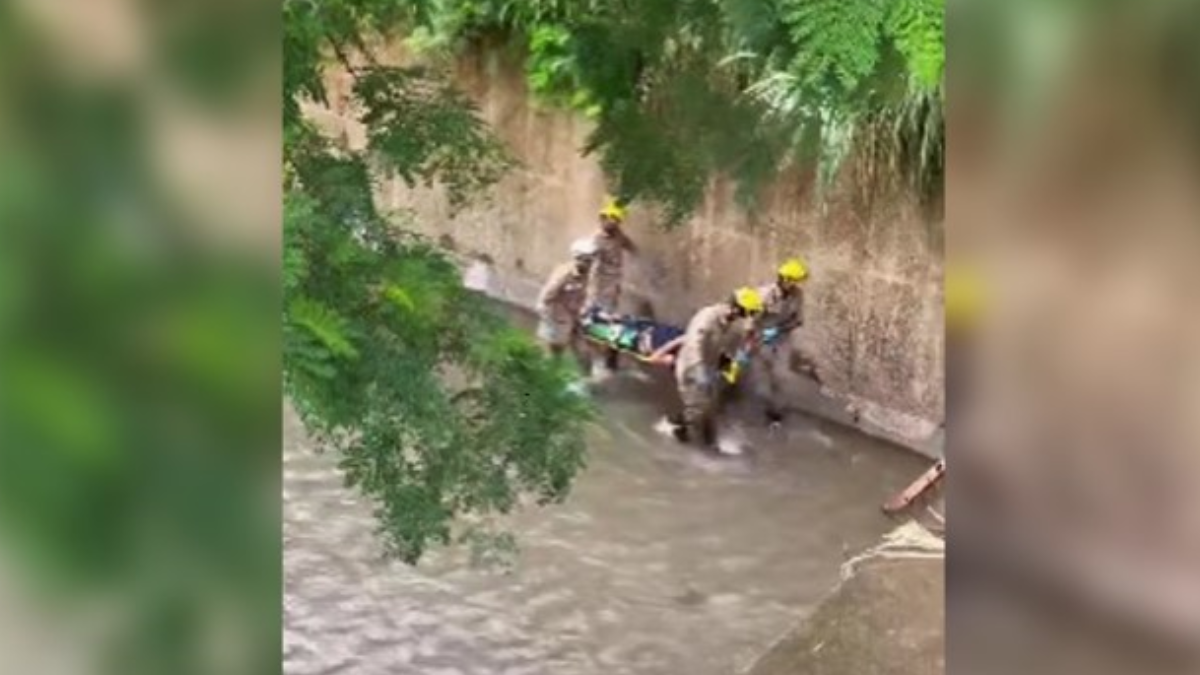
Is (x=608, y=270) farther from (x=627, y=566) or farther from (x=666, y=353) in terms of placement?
(x=627, y=566)

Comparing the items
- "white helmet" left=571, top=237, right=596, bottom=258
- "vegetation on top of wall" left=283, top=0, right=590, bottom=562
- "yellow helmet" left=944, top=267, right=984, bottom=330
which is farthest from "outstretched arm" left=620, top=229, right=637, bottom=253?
"yellow helmet" left=944, top=267, right=984, bottom=330

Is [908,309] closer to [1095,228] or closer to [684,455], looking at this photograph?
[684,455]

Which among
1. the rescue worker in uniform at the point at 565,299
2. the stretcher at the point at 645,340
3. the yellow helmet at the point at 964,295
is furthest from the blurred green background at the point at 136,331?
the stretcher at the point at 645,340

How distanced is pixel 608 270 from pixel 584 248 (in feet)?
0.23

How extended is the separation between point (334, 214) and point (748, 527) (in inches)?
68.4

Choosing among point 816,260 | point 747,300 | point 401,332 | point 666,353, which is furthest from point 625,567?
point 401,332

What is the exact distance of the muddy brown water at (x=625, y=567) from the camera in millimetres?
2367

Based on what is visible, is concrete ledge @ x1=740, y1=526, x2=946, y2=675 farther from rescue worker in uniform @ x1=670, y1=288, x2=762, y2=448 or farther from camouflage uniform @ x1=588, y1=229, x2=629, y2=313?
camouflage uniform @ x1=588, y1=229, x2=629, y2=313

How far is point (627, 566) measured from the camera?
2.79 metres

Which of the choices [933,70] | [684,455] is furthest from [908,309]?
[933,70]

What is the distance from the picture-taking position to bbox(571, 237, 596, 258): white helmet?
324 centimetres

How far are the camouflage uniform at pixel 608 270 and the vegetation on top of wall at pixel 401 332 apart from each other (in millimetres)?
1302

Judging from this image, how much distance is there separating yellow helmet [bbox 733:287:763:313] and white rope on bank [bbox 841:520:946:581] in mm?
634

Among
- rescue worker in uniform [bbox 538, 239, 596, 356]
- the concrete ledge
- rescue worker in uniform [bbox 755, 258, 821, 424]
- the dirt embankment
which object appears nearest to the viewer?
the concrete ledge
